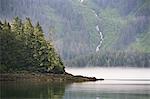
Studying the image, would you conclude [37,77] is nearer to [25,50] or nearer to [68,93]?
[25,50]

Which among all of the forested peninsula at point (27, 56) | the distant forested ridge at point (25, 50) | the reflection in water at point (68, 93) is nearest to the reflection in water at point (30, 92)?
the reflection in water at point (68, 93)

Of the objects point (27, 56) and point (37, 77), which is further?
point (27, 56)

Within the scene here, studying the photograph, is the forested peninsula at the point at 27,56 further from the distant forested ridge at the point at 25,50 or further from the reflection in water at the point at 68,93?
the reflection in water at the point at 68,93

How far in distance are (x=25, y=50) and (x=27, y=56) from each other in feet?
5.80

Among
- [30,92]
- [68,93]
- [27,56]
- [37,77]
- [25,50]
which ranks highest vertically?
[25,50]

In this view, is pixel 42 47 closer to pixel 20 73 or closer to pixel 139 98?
pixel 20 73

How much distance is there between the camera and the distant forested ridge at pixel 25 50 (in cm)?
12000

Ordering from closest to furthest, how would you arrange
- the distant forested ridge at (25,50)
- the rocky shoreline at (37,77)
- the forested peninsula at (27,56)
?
the rocky shoreline at (37,77) → the forested peninsula at (27,56) → the distant forested ridge at (25,50)

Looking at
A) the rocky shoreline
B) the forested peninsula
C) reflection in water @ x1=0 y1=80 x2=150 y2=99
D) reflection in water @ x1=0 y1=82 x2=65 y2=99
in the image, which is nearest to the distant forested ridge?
the forested peninsula

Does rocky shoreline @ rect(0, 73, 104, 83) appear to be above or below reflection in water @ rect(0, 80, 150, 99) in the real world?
above

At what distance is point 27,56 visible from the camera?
12669 cm

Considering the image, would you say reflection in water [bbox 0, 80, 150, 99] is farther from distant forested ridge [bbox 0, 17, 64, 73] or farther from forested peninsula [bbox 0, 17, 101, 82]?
distant forested ridge [bbox 0, 17, 64, 73]

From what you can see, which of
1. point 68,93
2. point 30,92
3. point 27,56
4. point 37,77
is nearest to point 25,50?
point 27,56

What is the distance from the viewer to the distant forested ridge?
394 ft
